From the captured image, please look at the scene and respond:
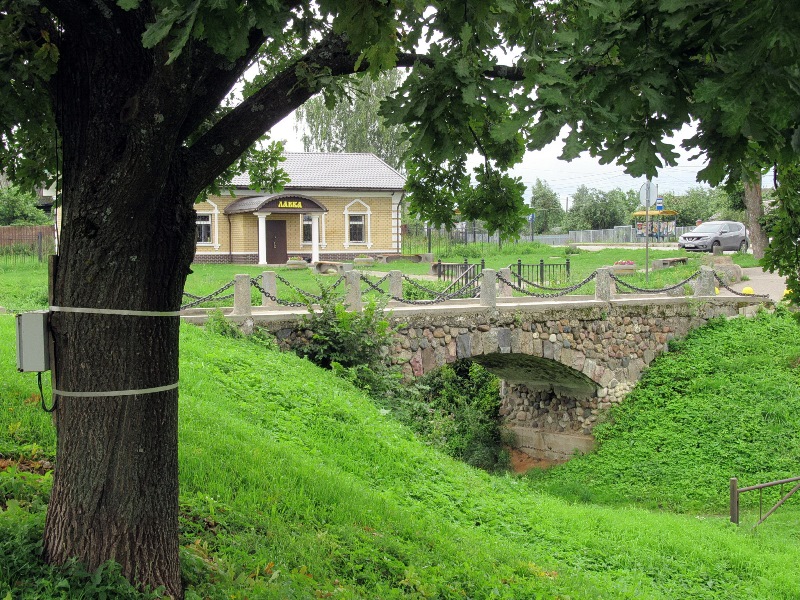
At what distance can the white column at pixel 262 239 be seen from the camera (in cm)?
3347

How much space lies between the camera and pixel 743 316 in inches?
834

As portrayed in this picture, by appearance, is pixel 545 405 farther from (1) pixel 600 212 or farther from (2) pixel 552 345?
(1) pixel 600 212

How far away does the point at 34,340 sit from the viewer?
4.38 m

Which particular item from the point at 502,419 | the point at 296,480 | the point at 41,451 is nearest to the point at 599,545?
the point at 296,480

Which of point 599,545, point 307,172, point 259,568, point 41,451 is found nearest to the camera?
point 259,568

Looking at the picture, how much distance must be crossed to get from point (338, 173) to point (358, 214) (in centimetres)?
207

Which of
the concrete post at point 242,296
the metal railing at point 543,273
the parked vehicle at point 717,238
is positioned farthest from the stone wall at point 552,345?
the parked vehicle at point 717,238

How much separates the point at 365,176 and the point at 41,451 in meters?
30.7

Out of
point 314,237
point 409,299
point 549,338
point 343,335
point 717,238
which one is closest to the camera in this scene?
point 343,335

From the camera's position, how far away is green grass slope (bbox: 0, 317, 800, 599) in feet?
18.4

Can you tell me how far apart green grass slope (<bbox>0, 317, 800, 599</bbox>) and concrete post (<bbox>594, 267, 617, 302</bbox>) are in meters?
6.76

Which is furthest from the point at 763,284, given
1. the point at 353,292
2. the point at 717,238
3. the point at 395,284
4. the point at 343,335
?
the point at 343,335

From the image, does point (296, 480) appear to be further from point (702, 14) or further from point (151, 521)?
point (702, 14)

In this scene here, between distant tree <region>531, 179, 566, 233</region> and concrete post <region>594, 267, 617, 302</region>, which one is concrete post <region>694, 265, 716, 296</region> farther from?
distant tree <region>531, 179, 566, 233</region>
